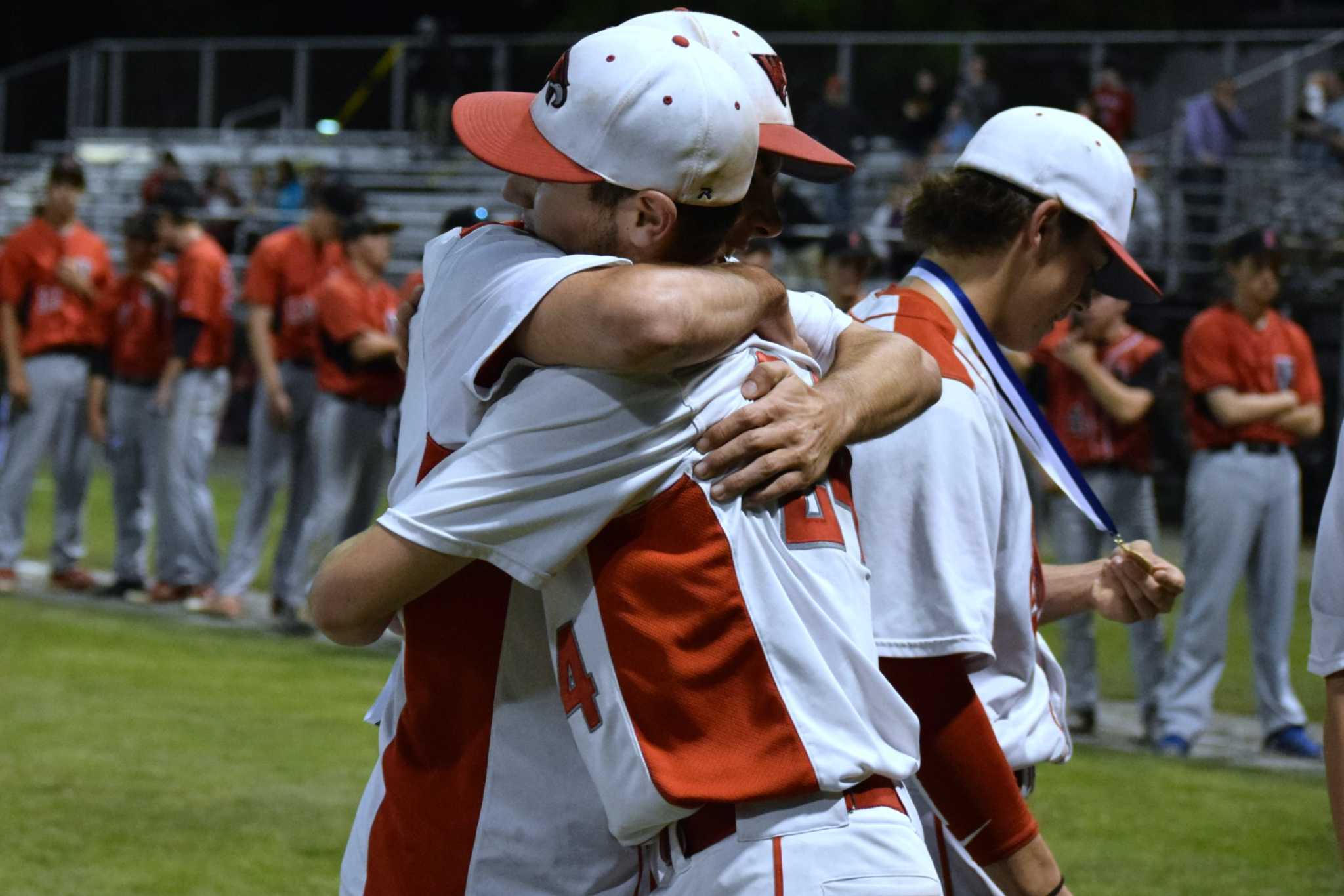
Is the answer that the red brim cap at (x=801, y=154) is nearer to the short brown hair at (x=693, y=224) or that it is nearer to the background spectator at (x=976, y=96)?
the short brown hair at (x=693, y=224)

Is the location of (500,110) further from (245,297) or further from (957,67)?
(957,67)

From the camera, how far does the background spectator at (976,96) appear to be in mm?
19766

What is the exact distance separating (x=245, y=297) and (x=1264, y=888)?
7170 millimetres

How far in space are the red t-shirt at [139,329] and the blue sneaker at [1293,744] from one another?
286 inches

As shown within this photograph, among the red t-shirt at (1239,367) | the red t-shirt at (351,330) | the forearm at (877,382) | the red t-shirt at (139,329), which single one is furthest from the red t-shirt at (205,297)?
the forearm at (877,382)

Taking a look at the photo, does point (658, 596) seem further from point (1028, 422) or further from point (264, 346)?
point (264, 346)

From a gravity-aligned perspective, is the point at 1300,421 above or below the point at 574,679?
below

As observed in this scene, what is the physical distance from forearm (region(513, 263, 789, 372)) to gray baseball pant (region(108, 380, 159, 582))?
10.0m

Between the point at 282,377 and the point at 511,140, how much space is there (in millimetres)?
9020

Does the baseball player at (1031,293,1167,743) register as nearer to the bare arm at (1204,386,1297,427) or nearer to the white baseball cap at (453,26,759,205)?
the bare arm at (1204,386,1297,427)

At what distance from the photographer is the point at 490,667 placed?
86.1 inches

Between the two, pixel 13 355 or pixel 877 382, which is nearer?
pixel 877 382

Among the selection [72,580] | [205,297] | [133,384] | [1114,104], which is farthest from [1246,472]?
[1114,104]

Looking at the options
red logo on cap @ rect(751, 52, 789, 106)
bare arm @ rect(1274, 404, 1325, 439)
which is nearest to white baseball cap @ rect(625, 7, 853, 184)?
red logo on cap @ rect(751, 52, 789, 106)
